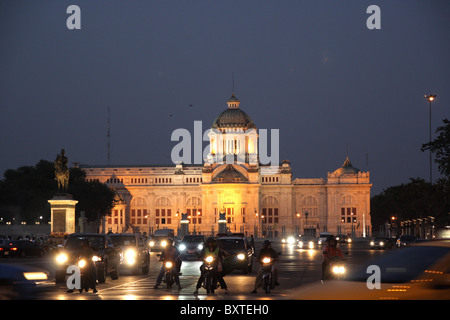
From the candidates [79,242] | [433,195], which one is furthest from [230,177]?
[79,242]

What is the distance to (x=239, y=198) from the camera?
18562 centimetres

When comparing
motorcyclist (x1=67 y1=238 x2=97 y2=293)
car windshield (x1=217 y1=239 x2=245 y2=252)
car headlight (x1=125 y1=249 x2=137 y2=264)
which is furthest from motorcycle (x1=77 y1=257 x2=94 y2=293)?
car windshield (x1=217 y1=239 x2=245 y2=252)

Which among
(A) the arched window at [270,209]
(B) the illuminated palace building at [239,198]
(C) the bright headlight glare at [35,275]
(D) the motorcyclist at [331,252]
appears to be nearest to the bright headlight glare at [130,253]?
(D) the motorcyclist at [331,252]

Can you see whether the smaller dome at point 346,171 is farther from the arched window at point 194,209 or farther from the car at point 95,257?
the car at point 95,257

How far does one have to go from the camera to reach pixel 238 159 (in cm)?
19900

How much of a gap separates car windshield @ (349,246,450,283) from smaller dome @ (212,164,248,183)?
167 meters

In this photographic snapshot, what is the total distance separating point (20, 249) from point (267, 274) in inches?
1528

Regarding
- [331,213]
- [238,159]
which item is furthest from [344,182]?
[238,159]

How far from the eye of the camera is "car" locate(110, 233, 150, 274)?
4034 cm

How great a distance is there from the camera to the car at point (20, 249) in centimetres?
6388

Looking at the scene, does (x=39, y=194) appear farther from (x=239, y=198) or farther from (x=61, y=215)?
(x=61, y=215)
